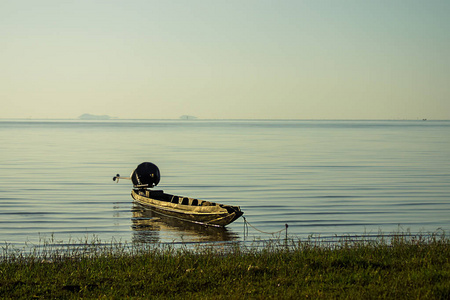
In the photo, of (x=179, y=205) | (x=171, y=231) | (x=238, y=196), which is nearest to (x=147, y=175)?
(x=238, y=196)

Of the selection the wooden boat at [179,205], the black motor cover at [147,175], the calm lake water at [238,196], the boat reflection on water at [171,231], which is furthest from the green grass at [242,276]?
the black motor cover at [147,175]

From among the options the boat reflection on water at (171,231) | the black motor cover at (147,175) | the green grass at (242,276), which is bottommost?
the boat reflection on water at (171,231)

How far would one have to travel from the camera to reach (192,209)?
1205 inches

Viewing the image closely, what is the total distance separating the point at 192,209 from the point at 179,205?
1443 millimetres

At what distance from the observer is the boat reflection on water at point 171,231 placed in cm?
2633

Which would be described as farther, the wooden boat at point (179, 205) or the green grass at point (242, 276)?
the wooden boat at point (179, 205)

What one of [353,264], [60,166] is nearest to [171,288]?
[353,264]

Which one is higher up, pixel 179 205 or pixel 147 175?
pixel 147 175

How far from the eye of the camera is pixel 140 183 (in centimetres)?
3894

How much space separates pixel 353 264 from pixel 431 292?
10.6ft

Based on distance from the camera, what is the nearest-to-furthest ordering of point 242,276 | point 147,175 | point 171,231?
point 242,276
point 171,231
point 147,175

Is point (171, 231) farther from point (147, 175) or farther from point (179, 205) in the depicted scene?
point (147, 175)

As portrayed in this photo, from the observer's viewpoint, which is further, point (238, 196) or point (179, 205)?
point (238, 196)

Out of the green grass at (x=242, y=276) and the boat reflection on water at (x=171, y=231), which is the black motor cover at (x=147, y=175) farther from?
the green grass at (x=242, y=276)
